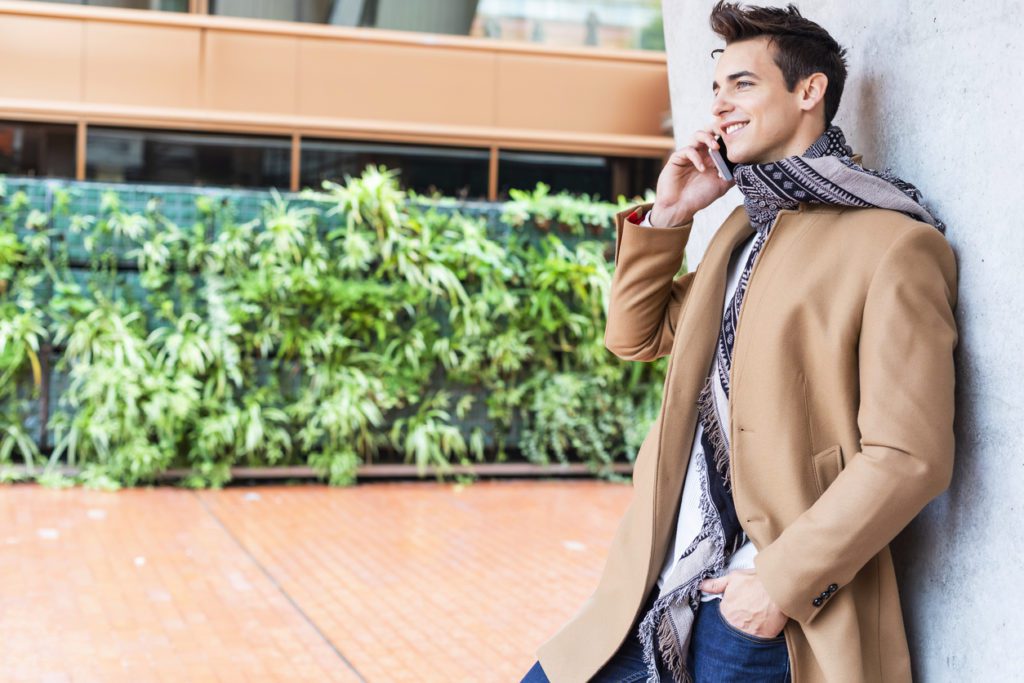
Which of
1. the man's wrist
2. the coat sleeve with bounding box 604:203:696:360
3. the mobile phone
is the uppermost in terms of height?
the mobile phone

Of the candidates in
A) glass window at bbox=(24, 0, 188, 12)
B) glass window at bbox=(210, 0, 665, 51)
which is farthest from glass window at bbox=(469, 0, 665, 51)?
glass window at bbox=(24, 0, 188, 12)

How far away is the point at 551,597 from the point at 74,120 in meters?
6.65

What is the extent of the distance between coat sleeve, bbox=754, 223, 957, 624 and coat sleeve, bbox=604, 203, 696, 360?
63 cm

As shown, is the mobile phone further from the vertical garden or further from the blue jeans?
the vertical garden

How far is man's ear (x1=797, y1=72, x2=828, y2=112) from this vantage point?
213cm

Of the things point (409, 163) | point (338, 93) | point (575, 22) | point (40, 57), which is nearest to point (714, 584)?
point (409, 163)

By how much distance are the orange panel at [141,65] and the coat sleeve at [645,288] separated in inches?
339

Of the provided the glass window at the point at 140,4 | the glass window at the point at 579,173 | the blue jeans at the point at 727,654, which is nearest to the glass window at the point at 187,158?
the glass window at the point at 140,4

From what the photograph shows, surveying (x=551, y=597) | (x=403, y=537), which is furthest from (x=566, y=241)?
(x=551, y=597)

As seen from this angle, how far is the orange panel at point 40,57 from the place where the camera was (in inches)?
388

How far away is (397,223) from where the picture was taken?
851 centimetres

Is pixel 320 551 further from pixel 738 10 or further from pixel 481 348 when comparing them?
pixel 738 10

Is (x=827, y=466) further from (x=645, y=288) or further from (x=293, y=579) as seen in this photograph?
(x=293, y=579)

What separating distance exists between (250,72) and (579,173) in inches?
126
